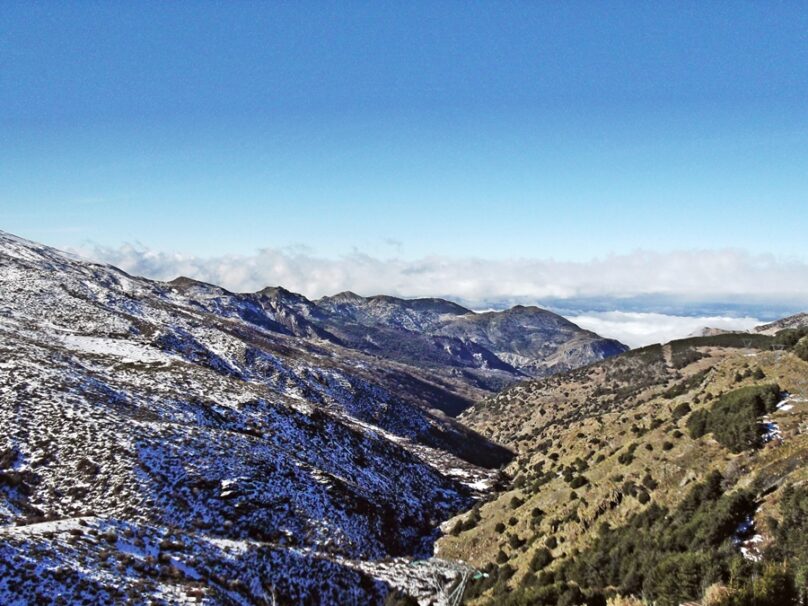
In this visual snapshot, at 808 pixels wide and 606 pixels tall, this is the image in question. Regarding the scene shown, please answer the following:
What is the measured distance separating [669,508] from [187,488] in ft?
106

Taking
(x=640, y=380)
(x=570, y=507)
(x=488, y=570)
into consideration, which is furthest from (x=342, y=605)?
(x=640, y=380)

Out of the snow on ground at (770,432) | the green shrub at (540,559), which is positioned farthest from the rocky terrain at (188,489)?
the snow on ground at (770,432)

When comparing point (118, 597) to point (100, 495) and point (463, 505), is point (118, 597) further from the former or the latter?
point (463, 505)

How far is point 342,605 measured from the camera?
93.1 ft

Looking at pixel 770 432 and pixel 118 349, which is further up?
pixel 118 349

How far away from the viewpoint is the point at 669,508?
2542 cm

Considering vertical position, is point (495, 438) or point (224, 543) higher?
point (224, 543)

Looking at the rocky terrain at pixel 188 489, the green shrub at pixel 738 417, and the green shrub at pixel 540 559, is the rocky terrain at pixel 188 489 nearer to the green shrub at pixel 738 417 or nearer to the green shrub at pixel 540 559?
the green shrub at pixel 540 559

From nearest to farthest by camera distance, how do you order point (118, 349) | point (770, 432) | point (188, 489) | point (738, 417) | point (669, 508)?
1. point (669, 508)
2. point (770, 432)
3. point (738, 417)
4. point (188, 489)
5. point (118, 349)

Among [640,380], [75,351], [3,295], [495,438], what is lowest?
[495,438]

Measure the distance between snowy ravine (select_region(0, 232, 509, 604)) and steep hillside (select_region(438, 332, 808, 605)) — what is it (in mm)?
6717

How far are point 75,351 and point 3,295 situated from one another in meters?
43.3

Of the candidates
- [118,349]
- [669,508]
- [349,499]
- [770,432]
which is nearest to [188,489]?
[349,499]

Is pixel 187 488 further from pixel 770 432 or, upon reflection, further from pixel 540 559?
pixel 770 432
